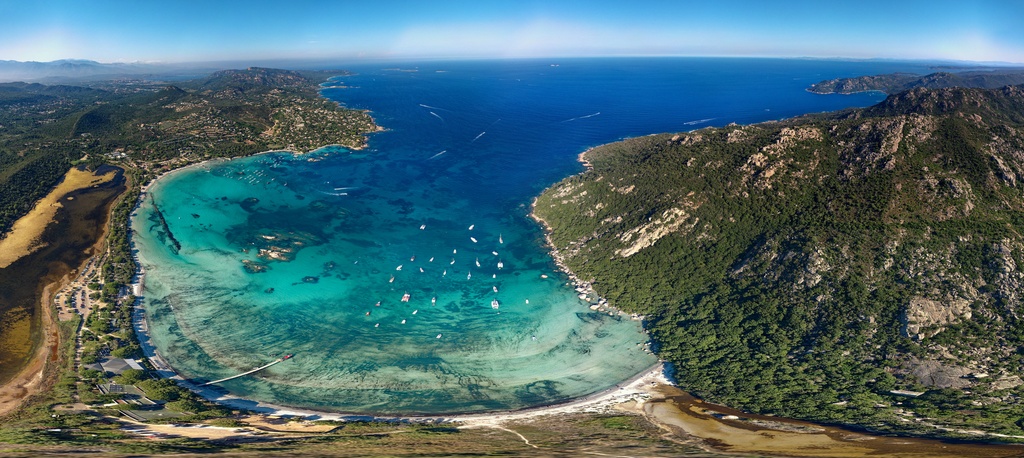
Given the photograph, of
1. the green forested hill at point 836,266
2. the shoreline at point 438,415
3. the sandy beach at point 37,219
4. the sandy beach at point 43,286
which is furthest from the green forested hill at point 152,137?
the green forested hill at point 836,266

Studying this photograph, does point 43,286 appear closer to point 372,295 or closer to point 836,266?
point 372,295

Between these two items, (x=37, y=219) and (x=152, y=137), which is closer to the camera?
(x=37, y=219)

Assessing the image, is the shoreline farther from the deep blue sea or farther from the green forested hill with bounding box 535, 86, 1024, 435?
the green forested hill with bounding box 535, 86, 1024, 435

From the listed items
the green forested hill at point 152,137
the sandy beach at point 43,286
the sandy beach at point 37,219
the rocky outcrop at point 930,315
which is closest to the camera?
the sandy beach at point 43,286

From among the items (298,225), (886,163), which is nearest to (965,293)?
(886,163)

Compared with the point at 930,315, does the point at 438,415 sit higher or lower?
lower

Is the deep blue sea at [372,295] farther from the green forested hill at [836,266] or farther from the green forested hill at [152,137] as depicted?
the green forested hill at [152,137]

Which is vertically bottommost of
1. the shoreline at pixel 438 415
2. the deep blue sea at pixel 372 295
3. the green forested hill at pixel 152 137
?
the shoreline at pixel 438 415

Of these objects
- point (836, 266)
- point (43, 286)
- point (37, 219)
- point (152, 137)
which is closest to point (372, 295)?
point (43, 286)

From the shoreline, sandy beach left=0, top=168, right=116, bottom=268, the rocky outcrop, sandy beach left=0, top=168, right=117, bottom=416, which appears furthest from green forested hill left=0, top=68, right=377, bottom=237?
the rocky outcrop
